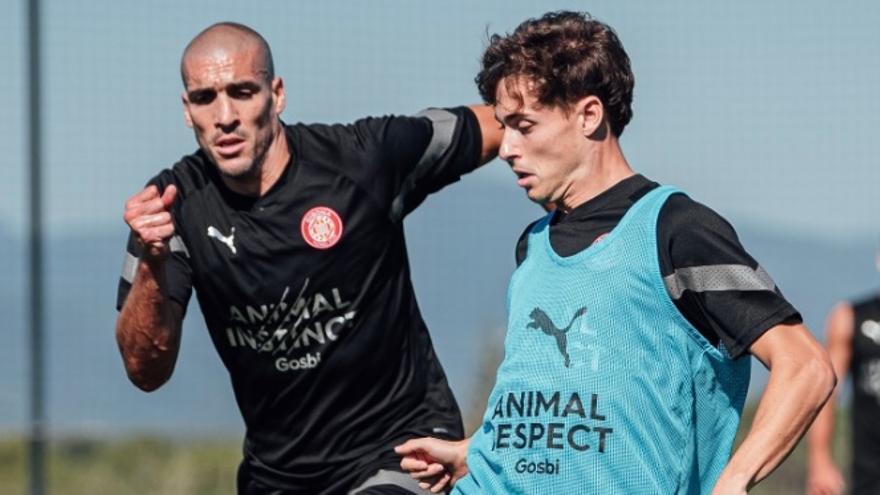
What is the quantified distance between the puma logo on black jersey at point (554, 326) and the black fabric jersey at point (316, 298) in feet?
4.12

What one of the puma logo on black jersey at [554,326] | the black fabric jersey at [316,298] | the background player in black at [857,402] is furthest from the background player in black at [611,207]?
the background player in black at [857,402]

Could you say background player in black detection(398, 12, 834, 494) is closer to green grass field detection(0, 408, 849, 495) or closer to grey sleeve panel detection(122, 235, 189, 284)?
grey sleeve panel detection(122, 235, 189, 284)

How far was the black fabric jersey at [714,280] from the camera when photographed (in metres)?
3.43

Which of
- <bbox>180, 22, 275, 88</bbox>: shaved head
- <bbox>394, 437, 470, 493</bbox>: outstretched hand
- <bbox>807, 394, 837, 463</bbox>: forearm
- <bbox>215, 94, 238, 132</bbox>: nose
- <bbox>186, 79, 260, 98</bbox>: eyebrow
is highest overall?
<bbox>180, 22, 275, 88</bbox>: shaved head

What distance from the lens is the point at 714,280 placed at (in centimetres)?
345

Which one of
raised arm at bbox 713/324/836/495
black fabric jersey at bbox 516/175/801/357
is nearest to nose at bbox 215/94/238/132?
black fabric jersey at bbox 516/175/801/357

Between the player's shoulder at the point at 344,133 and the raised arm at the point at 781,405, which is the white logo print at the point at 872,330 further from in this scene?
the raised arm at the point at 781,405

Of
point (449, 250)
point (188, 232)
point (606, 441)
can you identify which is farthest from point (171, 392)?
point (606, 441)

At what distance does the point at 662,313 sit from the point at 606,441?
285mm

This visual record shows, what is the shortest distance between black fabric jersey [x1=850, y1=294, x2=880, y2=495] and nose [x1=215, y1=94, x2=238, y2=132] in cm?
449

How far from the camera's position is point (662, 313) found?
3553 mm

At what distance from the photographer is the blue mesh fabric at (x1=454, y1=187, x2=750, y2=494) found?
11.7ft

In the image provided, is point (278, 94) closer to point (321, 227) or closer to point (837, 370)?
point (321, 227)

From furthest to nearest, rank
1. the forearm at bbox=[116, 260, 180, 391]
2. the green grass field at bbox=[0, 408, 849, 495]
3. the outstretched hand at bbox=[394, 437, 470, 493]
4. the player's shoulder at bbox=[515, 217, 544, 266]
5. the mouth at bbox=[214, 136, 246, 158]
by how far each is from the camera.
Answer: the green grass field at bbox=[0, 408, 849, 495]
the mouth at bbox=[214, 136, 246, 158]
the forearm at bbox=[116, 260, 180, 391]
the outstretched hand at bbox=[394, 437, 470, 493]
the player's shoulder at bbox=[515, 217, 544, 266]
